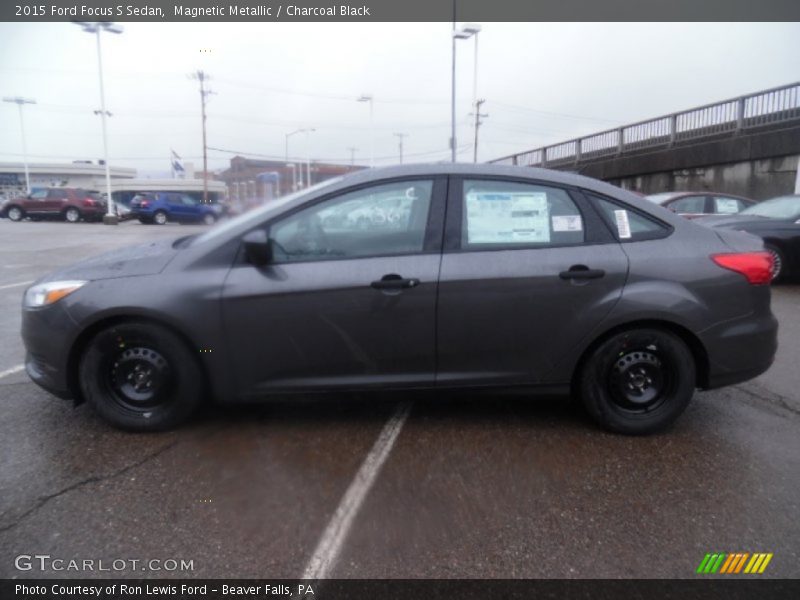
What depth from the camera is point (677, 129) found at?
17312 millimetres

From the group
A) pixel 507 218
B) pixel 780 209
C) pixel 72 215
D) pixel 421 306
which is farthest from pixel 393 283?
pixel 72 215

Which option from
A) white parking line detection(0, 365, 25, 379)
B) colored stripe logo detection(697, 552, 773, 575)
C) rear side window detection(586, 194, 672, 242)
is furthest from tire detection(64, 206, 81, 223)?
colored stripe logo detection(697, 552, 773, 575)

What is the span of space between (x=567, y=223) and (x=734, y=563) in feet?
6.07

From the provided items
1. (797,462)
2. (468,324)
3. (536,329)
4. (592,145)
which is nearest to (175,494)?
(468,324)

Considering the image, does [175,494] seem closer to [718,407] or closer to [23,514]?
[23,514]

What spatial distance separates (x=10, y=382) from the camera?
4.13m

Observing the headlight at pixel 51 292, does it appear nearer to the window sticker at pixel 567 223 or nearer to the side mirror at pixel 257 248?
the side mirror at pixel 257 248

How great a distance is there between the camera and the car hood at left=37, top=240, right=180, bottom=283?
3.21 meters

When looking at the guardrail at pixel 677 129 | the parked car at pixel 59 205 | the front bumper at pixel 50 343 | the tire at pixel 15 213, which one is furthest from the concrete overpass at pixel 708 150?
the tire at pixel 15 213

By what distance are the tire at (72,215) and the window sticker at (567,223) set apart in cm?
3142

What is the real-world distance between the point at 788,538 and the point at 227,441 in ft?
8.93

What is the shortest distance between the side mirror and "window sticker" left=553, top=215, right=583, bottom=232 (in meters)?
1.63

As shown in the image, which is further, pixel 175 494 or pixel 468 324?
pixel 468 324

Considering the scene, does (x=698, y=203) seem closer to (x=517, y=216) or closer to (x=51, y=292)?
A: (x=517, y=216)
